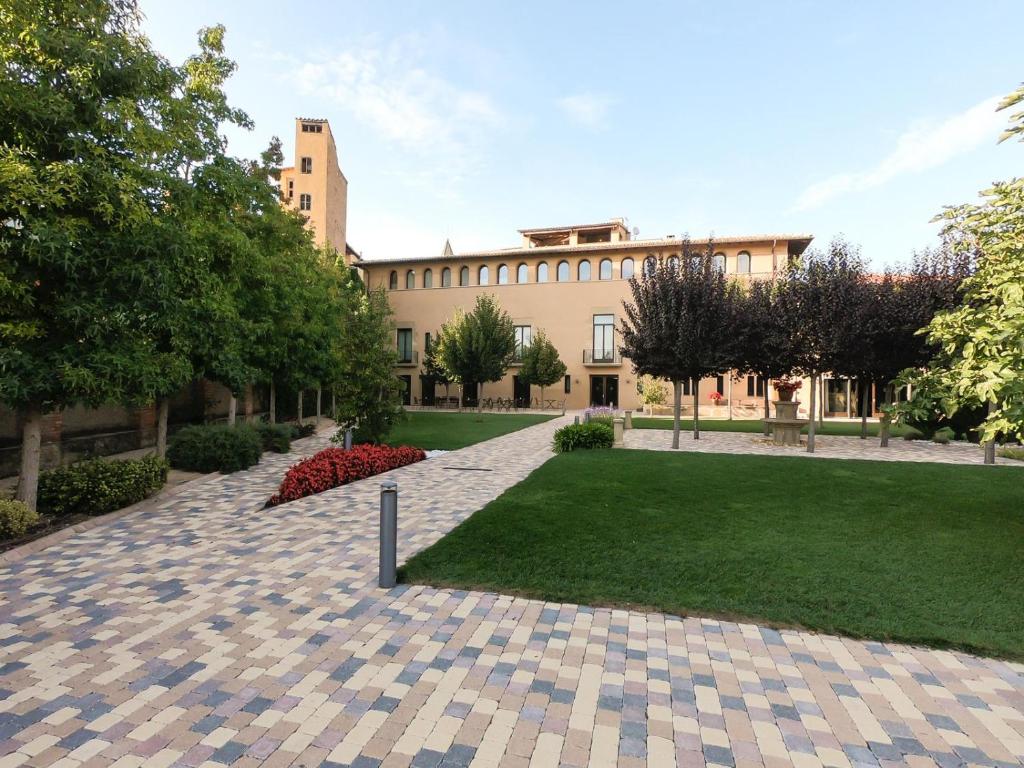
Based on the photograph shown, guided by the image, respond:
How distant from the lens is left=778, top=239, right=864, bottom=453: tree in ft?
46.7

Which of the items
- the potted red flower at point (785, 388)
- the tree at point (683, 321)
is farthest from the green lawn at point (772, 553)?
the potted red flower at point (785, 388)

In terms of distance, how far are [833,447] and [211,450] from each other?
54.9 feet

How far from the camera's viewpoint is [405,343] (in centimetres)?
4041

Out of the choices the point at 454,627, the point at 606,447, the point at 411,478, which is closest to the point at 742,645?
the point at 454,627

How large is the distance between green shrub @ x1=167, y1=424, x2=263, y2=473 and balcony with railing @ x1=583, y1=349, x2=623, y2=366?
89.5 ft

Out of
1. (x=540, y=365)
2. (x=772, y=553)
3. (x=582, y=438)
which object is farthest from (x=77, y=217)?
(x=540, y=365)

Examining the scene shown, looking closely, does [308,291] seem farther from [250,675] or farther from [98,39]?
[250,675]

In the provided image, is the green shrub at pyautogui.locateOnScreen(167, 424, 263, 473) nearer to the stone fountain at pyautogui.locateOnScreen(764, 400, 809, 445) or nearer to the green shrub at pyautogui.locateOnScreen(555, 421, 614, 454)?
the green shrub at pyautogui.locateOnScreen(555, 421, 614, 454)

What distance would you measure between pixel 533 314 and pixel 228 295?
92.7ft

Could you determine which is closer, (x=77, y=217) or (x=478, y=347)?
(x=77, y=217)

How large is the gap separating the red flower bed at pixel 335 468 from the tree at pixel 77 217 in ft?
8.59

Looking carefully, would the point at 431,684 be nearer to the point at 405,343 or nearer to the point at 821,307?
the point at 821,307

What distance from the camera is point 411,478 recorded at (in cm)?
1042

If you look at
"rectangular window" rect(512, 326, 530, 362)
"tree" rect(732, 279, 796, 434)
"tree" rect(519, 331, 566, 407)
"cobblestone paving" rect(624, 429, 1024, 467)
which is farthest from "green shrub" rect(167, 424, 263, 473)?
"rectangular window" rect(512, 326, 530, 362)
